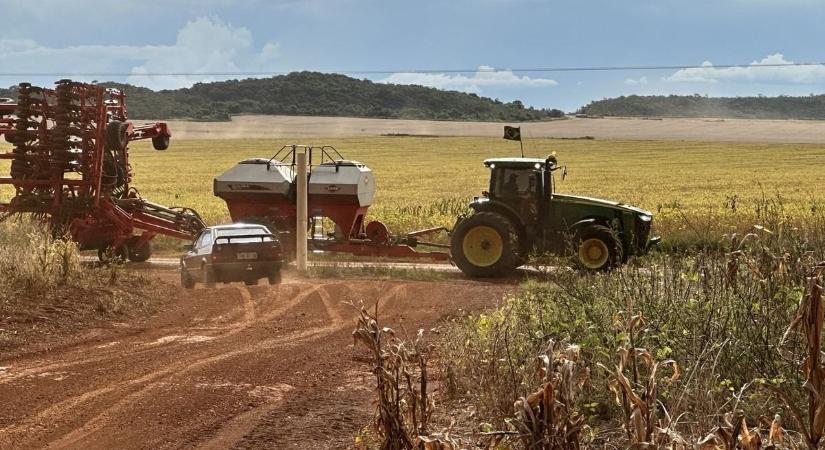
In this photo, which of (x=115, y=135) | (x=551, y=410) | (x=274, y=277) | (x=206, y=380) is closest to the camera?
(x=551, y=410)

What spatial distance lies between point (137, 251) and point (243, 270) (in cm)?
614

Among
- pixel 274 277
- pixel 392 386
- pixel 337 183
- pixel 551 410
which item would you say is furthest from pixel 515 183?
pixel 551 410

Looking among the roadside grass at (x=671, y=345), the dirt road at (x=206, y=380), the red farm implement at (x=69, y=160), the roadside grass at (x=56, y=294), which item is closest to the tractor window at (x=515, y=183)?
the dirt road at (x=206, y=380)

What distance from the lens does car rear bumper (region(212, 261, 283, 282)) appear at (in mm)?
15492

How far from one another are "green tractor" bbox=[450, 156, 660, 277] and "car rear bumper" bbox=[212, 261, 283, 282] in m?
4.08

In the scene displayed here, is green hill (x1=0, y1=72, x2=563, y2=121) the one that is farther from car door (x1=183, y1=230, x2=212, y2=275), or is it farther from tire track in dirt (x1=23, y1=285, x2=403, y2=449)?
tire track in dirt (x1=23, y1=285, x2=403, y2=449)

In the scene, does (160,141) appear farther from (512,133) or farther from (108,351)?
(108,351)

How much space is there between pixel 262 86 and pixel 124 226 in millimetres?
96694

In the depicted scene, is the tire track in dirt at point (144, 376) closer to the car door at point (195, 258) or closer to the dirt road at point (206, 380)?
the dirt road at point (206, 380)

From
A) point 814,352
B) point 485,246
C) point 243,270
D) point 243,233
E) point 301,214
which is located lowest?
point 243,270

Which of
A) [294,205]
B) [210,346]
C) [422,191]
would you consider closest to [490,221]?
[294,205]

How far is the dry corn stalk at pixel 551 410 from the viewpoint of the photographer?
354cm

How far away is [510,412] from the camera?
20.1ft

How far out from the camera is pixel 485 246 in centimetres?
1797
